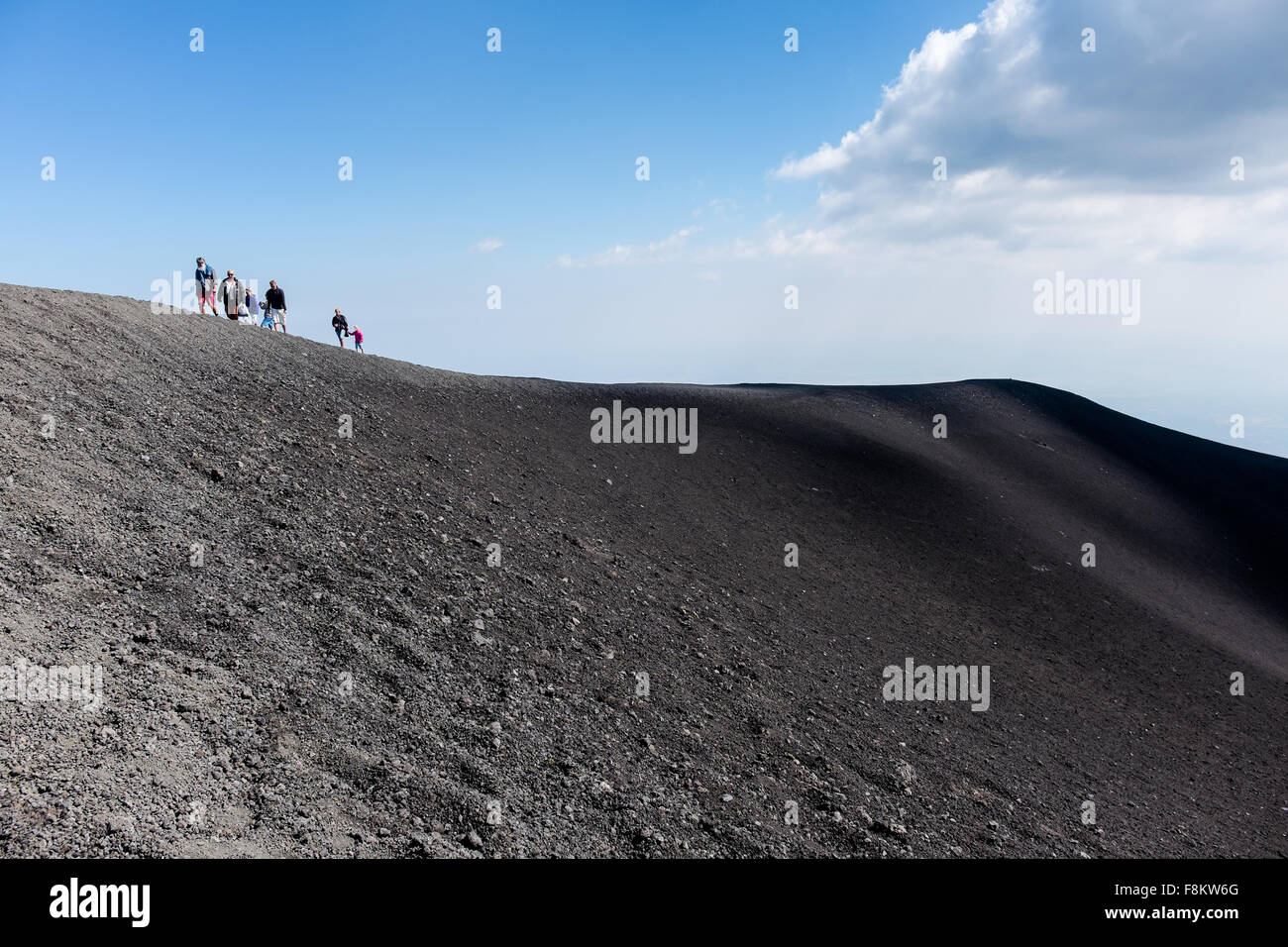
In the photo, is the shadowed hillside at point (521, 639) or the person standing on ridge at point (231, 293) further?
the person standing on ridge at point (231, 293)

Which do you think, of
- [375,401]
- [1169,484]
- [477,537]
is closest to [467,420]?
[375,401]

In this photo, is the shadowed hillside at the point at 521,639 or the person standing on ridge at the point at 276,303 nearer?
the shadowed hillside at the point at 521,639

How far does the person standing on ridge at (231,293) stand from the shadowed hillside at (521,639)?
1.95 meters

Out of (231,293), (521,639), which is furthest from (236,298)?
(521,639)

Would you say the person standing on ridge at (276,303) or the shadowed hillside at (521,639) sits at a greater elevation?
the person standing on ridge at (276,303)

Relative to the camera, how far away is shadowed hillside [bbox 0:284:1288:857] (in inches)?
275

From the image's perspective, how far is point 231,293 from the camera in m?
20.0

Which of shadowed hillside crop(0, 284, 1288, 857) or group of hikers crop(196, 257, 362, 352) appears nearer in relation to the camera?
shadowed hillside crop(0, 284, 1288, 857)

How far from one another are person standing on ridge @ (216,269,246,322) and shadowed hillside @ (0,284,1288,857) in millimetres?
1952

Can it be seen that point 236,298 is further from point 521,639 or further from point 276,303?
point 521,639

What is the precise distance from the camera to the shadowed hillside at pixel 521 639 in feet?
22.9

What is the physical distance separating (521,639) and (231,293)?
14.9 m

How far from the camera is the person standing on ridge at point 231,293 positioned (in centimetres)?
2003
